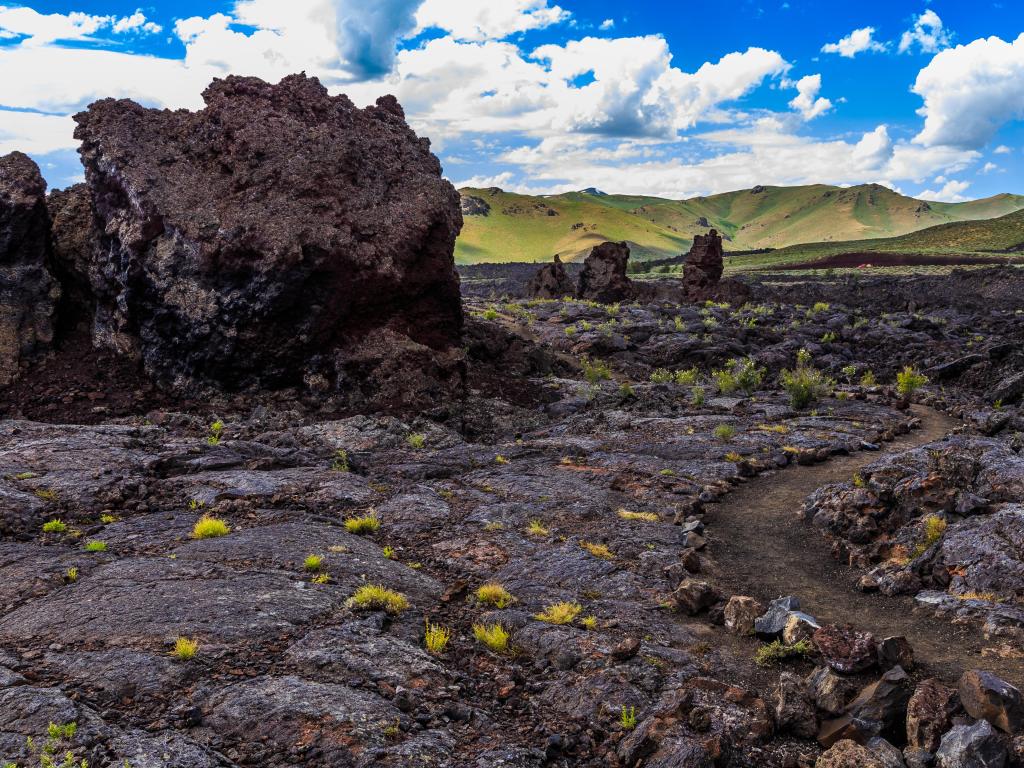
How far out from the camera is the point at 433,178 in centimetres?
2380

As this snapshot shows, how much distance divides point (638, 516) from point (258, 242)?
1324cm

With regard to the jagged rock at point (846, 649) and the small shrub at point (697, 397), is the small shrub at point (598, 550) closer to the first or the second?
the jagged rock at point (846, 649)

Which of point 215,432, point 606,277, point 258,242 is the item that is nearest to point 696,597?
point 215,432

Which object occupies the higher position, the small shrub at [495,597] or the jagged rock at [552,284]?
the jagged rock at [552,284]

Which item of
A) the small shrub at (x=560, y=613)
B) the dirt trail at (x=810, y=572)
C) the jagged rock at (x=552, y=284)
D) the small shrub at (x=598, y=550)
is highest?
the jagged rock at (x=552, y=284)

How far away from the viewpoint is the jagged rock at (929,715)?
6.62 m

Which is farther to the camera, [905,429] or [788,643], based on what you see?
[905,429]

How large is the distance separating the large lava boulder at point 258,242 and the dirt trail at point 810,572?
10797 mm

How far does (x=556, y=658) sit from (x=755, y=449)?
37.2 ft

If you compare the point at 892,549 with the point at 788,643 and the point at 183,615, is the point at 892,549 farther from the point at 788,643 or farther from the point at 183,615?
the point at 183,615

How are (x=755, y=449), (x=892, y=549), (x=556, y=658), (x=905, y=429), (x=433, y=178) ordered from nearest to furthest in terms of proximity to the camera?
(x=556, y=658) < (x=892, y=549) < (x=755, y=449) < (x=905, y=429) < (x=433, y=178)

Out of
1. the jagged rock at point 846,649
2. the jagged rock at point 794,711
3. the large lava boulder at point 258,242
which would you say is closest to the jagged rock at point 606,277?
the large lava boulder at point 258,242

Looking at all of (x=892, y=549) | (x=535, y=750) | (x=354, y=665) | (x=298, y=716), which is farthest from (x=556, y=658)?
(x=892, y=549)

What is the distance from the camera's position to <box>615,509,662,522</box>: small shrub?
45.0ft
